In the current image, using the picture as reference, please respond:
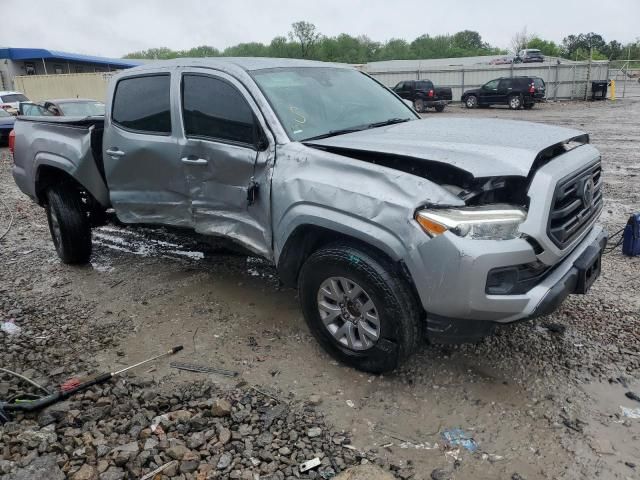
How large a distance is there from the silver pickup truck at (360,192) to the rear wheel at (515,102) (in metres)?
22.4

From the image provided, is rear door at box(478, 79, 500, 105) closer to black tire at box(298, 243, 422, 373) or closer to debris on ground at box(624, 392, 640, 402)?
debris on ground at box(624, 392, 640, 402)

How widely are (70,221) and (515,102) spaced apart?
929 inches

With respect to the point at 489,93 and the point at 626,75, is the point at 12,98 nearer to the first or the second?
the point at 489,93

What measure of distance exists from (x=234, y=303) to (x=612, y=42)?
9822cm

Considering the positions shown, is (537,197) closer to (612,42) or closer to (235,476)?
(235,476)

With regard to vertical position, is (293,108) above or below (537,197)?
above

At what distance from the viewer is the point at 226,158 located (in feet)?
12.1

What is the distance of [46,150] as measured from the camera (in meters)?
5.10

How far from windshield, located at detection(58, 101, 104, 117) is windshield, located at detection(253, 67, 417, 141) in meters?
10.6

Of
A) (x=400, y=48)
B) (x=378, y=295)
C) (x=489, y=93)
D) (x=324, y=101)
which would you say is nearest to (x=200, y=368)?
(x=378, y=295)

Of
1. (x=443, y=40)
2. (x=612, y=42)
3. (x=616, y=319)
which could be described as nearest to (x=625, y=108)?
(x=616, y=319)

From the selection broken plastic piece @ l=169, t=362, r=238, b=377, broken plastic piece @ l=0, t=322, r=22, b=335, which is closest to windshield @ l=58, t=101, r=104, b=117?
broken plastic piece @ l=0, t=322, r=22, b=335

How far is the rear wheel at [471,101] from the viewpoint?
86.5 feet

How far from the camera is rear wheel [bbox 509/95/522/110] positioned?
24.4 meters
